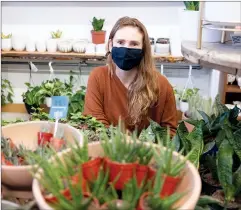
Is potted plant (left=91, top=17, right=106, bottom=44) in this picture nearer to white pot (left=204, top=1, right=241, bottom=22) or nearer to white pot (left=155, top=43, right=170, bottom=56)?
white pot (left=155, top=43, right=170, bottom=56)

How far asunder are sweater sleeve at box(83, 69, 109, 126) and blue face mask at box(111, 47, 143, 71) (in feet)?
0.92

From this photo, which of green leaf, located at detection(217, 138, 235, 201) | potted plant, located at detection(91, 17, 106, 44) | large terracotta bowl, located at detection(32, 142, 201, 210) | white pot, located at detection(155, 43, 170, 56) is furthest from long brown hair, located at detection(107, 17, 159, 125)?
potted plant, located at detection(91, 17, 106, 44)

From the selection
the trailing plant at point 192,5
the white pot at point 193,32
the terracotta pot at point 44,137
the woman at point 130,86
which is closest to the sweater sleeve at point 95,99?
the woman at point 130,86

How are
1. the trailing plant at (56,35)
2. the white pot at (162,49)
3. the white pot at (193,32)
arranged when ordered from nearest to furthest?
the white pot at (193,32) → the white pot at (162,49) → the trailing plant at (56,35)

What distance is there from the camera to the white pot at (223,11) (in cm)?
115

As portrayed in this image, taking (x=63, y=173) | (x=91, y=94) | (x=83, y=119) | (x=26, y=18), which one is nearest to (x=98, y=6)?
(x=26, y=18)

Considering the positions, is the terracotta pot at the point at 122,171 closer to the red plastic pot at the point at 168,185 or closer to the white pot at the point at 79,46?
the red plastic pot at the point at 168,185

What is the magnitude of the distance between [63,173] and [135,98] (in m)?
1.29

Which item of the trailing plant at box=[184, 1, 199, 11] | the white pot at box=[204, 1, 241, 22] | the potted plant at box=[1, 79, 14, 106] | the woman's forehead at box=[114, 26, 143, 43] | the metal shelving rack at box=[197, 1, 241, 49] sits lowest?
the potted plant at box=[1, 79, 14, 106]

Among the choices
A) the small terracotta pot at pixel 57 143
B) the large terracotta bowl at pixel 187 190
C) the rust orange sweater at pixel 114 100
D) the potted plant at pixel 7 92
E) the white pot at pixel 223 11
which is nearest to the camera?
the large terracotta bowl at pixel 187 190

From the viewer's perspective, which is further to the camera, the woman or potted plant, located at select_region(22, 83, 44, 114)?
potted plant, located at select_region(22, 83, 44, 114)

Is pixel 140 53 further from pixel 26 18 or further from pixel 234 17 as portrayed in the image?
pixel 26 18

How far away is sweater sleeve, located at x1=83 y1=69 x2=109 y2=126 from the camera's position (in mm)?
2102

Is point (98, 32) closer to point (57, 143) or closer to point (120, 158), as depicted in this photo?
point (57, 143)
